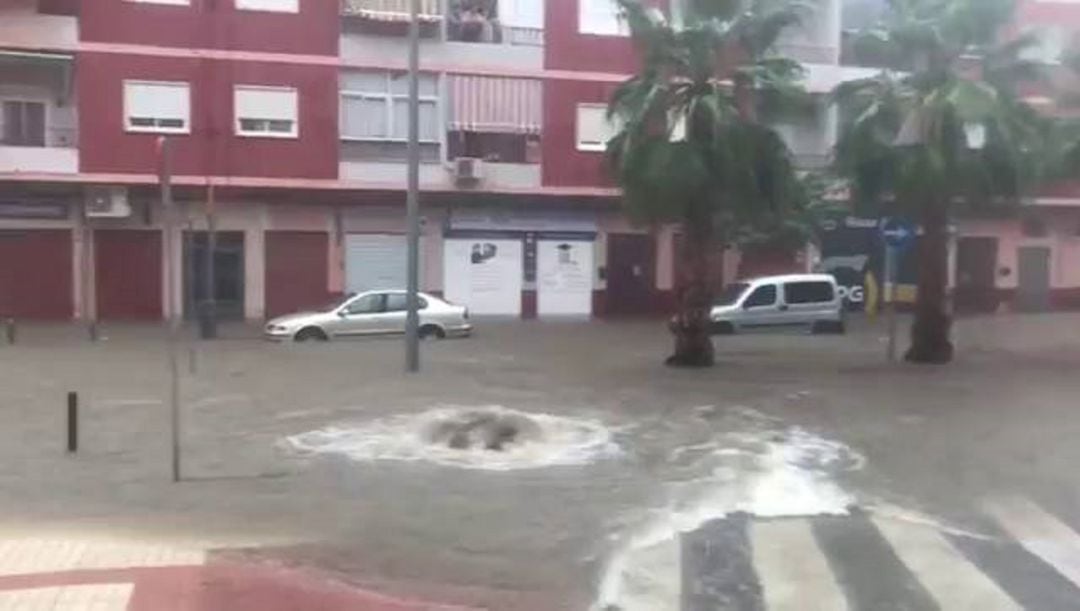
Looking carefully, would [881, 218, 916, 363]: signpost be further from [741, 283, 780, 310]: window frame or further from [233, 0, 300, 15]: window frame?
[233, 0, 300, 15]: window frame

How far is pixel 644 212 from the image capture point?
69.7ft

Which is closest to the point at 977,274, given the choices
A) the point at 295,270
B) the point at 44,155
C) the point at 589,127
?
the point at 589,127

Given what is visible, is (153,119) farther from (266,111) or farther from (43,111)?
(266,111)

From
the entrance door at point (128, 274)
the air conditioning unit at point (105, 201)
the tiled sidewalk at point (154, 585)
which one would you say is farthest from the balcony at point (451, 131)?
the tiled sidewalk at point (154, 585)

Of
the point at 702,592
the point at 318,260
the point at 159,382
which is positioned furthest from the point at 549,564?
the point at 318,260

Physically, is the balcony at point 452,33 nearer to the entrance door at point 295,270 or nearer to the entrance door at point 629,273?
the entrance door at point 295,270

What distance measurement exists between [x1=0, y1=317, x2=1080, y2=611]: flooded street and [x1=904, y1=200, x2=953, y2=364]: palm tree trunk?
2046mm

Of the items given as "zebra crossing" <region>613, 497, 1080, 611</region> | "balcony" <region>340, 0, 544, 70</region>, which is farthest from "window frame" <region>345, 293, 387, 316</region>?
"zebra crossing" <region>613, 497, 1080, 611</region>

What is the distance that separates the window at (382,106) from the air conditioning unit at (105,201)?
5.93 m

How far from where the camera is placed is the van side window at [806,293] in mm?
32344

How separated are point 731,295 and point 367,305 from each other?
915cm

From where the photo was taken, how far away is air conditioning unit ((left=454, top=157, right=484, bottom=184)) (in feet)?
115

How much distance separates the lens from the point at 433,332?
1172 inches

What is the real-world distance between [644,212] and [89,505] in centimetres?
1265
